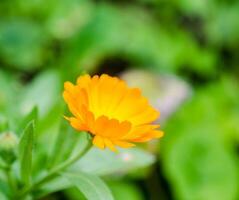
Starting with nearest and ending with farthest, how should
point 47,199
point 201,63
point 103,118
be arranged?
1. point 103,118
2. point 47,199
3. point 201,63

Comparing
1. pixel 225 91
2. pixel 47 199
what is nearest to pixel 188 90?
pixel 225 91

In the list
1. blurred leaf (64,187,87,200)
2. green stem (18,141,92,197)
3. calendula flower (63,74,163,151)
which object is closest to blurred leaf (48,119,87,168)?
green stem (18,141,92,197)

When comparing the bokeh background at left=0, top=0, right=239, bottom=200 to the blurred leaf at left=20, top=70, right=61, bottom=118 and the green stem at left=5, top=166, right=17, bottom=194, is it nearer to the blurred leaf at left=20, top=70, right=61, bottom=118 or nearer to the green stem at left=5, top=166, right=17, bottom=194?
the blurred leaf at left=20, top=70, right=61, bottom=118

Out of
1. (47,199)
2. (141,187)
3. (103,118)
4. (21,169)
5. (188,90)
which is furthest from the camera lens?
(188,90)

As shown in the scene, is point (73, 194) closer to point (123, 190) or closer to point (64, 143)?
point (123, 190)

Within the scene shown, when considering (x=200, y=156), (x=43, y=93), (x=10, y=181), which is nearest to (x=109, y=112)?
(x=10, y=181)

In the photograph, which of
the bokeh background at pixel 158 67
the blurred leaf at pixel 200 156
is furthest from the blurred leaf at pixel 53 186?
the blurred leaf at pixel 200 156

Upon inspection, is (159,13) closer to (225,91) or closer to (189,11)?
(189,11)

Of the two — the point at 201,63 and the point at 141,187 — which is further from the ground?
the point at 201,63

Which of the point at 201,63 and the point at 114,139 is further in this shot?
the point at 201,63
